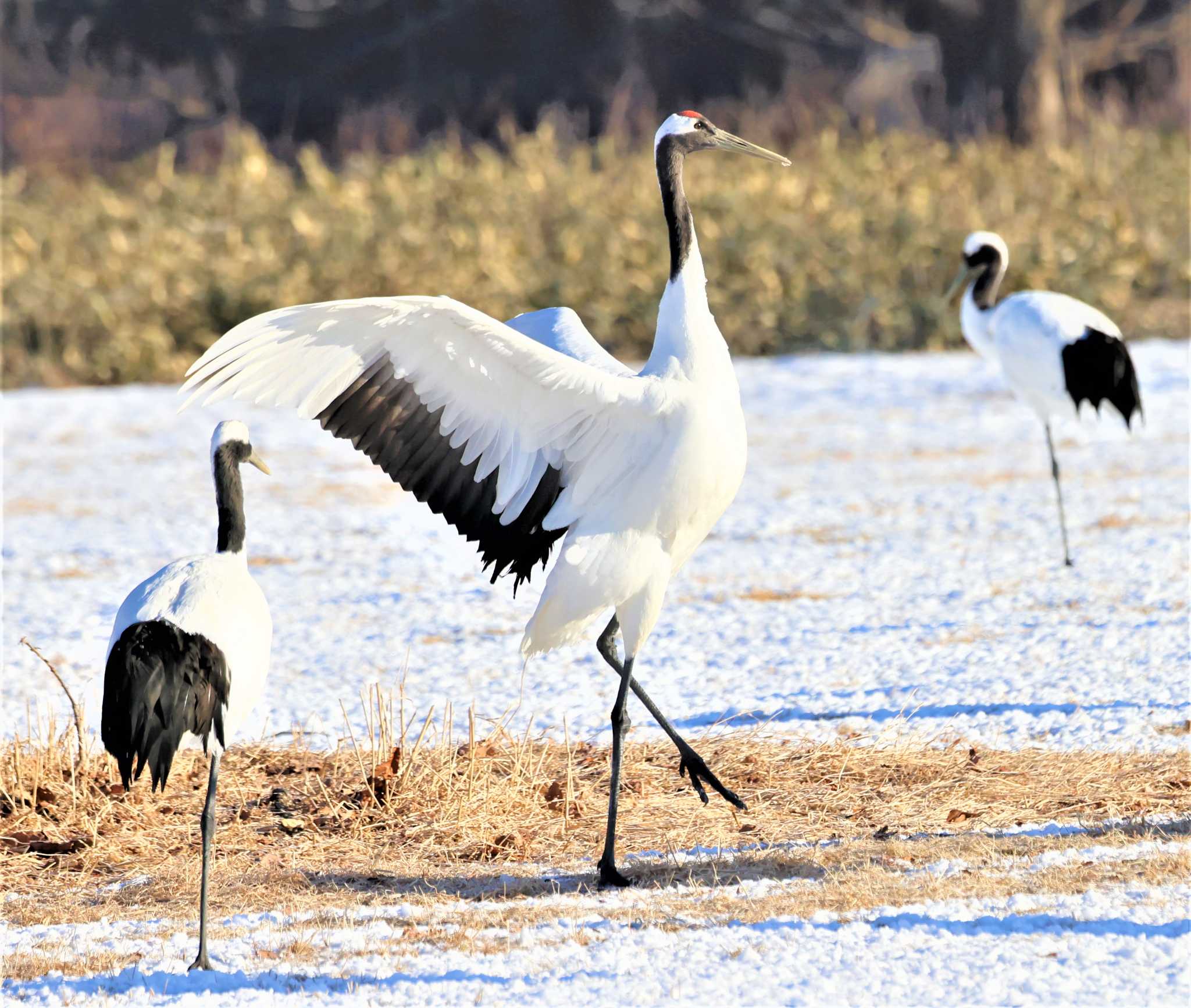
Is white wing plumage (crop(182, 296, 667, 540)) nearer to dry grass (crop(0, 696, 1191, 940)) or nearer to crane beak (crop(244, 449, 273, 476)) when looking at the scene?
crane beak (crop(244, 449, 273, 476))

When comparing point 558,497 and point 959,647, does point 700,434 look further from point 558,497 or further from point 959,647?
point 959,647

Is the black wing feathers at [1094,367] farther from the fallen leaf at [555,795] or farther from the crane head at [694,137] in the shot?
the fallen leaf at [555,795]

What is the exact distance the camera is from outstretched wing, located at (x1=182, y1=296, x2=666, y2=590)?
4.52 metres

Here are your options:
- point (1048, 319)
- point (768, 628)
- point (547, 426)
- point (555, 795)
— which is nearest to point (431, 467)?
point (547, 426)

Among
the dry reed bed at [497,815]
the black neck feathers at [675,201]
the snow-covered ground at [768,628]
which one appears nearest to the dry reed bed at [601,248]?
the snow-covered ground at [768,628]

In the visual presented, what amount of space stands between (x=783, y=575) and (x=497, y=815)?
3519 millimetres

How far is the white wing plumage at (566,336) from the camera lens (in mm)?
5172

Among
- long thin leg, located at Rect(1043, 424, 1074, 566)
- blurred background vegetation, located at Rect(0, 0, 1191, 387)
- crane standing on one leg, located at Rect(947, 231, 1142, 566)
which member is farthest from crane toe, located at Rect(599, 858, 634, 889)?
blurred background vegetation, located at Rect(0, 0, 1191, 387)

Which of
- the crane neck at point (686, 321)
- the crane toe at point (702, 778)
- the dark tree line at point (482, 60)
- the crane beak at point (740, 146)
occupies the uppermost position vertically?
the dark tree line at point (482, 60)

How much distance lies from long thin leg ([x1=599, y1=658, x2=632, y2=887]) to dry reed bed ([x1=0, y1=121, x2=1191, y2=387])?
10699 mm

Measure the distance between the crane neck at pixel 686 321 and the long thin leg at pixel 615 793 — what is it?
30.5 inches

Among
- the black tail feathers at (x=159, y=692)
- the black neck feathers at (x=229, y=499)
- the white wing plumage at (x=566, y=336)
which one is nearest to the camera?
the black tail feathers at (x=159, y=692)

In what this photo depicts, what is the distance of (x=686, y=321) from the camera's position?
4.81 m

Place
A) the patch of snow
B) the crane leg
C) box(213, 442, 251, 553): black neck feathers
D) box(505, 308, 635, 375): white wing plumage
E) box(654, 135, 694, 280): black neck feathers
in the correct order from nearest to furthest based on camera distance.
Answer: the patch of snow < box(213, 442, 251, 553): black neck feathers < box(654, 135, 694, 280): black neck feathers < the crane leg < box(505, 308, 635, 375): white wing plumage
